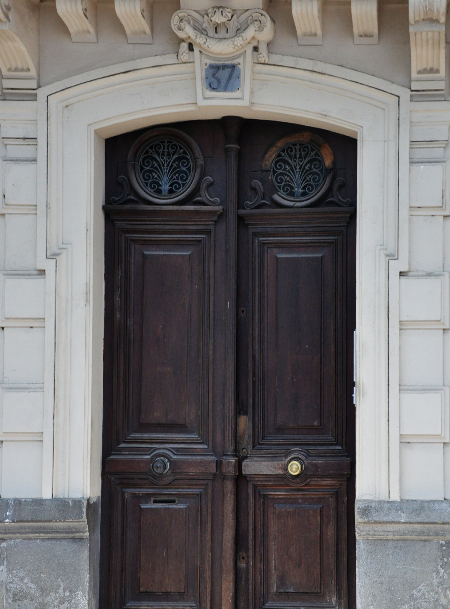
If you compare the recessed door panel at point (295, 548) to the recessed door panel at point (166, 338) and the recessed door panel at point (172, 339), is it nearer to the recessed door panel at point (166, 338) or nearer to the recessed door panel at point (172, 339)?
the recessed door panel at point (166, 338)

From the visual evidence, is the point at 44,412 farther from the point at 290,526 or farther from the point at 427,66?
the point at 427,66

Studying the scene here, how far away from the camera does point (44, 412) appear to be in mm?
5562

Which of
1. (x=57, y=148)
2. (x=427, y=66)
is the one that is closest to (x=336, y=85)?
(x=427, y=66)

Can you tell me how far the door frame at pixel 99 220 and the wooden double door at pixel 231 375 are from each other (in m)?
0.22

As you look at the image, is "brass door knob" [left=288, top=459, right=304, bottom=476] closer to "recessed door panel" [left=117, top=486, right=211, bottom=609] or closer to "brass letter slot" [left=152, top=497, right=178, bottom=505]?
"recessed door panel" [left=117, top=486, right=211, bottom=609]

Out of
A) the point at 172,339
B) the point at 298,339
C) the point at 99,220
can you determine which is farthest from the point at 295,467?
the point at 99,220

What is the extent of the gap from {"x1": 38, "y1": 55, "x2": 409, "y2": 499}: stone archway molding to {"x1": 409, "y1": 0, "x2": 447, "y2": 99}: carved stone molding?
0.52ft

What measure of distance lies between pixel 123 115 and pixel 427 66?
6.77ft

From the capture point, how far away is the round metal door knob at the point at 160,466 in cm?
578

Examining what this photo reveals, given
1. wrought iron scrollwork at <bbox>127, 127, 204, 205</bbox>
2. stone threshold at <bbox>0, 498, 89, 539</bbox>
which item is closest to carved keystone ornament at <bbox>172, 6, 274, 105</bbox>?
wrought iron scrollwork at <bbox>127, 127, 204, 205</bbox>

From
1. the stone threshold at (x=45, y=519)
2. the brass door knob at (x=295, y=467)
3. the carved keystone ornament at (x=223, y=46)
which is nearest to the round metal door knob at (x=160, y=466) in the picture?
the stone threshold at (x=45, y=519)

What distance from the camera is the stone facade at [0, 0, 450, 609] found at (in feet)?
17.6

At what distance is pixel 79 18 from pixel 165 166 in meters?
1.15

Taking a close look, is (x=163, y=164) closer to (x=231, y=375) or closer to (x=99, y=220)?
(x=99, y=220)
